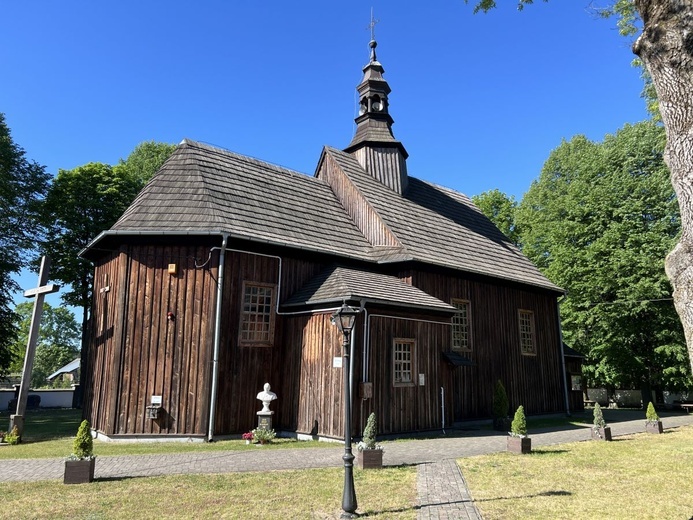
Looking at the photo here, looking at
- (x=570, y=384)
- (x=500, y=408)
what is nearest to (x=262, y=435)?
(x=500, y=408)

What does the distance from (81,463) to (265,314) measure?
6.64m

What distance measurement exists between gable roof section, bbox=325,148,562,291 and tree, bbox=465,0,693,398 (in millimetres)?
10629

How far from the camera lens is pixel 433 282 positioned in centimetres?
1652

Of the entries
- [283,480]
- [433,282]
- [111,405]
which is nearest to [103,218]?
[111,405]

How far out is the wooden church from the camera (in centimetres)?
1265

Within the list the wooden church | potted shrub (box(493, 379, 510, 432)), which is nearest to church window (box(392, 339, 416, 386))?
the wooden church

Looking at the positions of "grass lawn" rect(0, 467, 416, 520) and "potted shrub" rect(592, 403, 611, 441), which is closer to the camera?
"grass lawn" rect(0, 467, 416, 520)

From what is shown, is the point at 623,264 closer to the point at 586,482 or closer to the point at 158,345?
the point at 586,482

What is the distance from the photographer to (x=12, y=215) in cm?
2592

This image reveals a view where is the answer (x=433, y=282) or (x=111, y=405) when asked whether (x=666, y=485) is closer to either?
(x=433, y=282)

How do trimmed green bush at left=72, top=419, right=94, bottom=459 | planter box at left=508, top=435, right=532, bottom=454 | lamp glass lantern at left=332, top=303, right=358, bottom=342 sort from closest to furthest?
1. lamp glass lantern at left=332, top=303, right=358, bottom=342
2. trimmed green bush at left=72, top=419, right=94, bottom=459
3. planter box at left=508, top=435, right=532, bottom=454

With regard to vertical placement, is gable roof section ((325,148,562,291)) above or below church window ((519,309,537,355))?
above

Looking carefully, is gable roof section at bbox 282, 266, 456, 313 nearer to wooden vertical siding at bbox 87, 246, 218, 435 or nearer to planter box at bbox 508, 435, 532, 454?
wooden vertical siding at bbox 87, 246, 218, 435

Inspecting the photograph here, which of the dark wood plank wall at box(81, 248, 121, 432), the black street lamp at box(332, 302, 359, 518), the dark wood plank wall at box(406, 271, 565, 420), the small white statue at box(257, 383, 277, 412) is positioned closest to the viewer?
the black street lamp at box(332, 302, 359, 518)
